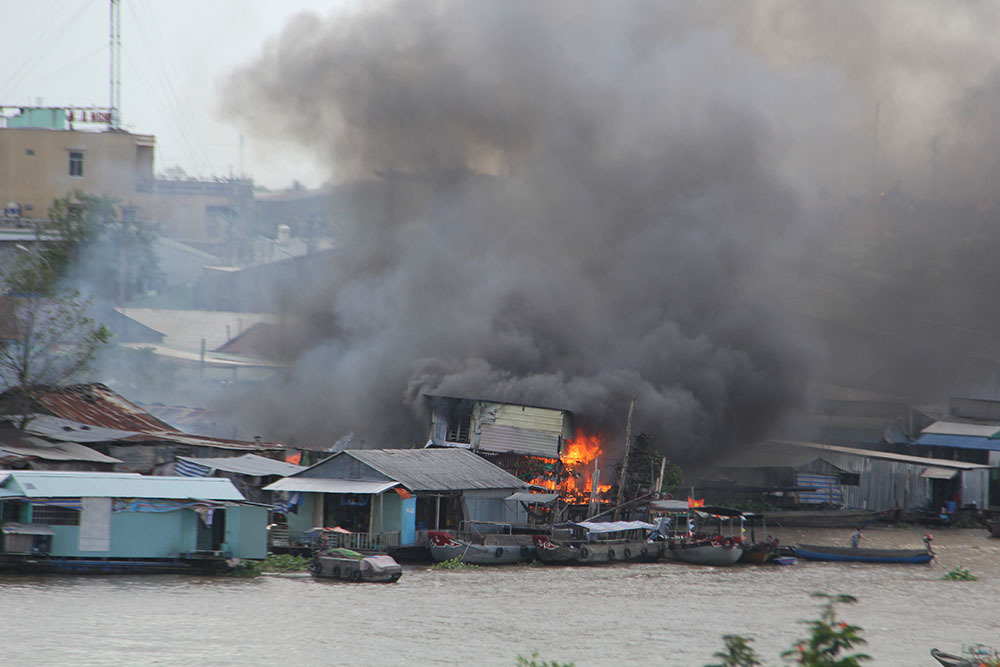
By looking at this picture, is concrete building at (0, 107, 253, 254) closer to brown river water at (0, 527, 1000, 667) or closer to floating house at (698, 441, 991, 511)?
floating house at (698, 441, 991, 511)

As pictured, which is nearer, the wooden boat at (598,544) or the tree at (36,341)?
the wooden boat at (598,544)

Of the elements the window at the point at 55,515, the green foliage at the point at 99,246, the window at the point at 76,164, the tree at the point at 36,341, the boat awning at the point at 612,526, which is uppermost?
the window at the point at 76,164

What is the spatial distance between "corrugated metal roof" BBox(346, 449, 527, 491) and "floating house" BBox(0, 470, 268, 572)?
5.51 meters

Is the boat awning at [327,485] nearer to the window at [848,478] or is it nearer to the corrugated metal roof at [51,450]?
the corrugated metal roof at [51,450]

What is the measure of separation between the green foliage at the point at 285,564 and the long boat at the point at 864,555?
58.3ft

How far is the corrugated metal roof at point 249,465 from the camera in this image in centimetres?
3847

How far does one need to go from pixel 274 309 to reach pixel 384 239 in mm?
8617

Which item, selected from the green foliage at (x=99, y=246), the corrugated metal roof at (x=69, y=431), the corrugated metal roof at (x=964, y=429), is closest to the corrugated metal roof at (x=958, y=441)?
the corrugated metal roof at (x=964, y=429)

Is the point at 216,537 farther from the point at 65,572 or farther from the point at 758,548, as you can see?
the point at 758,548

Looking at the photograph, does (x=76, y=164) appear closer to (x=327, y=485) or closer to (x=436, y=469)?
(x=436, y=469)

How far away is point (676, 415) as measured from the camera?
2117 inches

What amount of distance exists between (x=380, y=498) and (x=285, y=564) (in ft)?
13.2

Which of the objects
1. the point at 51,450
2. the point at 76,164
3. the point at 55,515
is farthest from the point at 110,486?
the point at 76,164

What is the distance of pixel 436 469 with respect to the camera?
130ft
